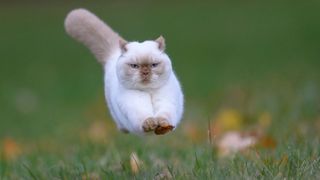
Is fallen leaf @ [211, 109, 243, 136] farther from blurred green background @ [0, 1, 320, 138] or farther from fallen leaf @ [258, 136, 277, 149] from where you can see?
fallen leaf @ [258, 136, 277, 149]

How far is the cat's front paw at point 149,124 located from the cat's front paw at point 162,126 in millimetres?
14

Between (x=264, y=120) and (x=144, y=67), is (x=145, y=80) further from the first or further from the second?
(x=264, y=120)

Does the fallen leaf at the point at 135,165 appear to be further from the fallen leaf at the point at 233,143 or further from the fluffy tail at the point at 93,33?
the fallen leaf at the point at 233,143

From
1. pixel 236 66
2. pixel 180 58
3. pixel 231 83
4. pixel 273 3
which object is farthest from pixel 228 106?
pixel 273 3

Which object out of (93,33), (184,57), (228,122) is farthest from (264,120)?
(184,57)

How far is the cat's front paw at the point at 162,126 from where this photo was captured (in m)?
4.02

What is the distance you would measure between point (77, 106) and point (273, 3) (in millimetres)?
10746

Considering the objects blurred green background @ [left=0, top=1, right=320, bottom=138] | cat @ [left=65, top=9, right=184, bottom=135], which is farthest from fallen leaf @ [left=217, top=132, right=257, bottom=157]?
cat @ [left=65, top=9, right=184, bottom=135]

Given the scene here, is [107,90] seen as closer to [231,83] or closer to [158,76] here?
[158,76]

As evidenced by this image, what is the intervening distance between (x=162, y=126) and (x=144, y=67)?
324 millimetres

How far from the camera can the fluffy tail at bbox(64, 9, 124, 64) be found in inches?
192

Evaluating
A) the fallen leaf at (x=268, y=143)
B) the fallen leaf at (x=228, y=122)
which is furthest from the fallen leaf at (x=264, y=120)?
the fallen leaf at (x=268, y=143)

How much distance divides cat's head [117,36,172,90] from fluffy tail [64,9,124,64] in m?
0.59

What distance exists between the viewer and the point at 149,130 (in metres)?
4.06
